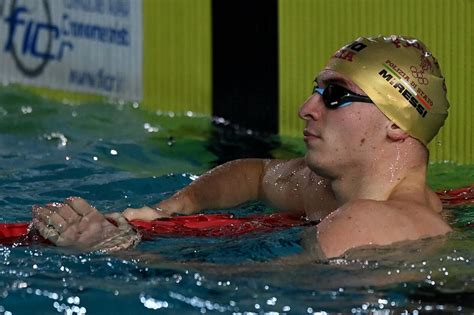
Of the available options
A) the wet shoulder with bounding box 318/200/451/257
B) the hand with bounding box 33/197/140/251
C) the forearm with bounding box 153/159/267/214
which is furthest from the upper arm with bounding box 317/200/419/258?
the forearm with bounding box 153/159/267/214

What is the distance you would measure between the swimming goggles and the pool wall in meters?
1.81

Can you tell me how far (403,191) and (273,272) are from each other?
0.46 metres

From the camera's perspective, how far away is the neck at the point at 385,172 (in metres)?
3.27

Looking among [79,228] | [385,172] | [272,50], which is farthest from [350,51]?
[272,50]

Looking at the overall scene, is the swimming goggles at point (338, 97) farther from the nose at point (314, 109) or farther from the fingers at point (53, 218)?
the fingers at point (53, 218)

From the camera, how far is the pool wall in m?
5.00

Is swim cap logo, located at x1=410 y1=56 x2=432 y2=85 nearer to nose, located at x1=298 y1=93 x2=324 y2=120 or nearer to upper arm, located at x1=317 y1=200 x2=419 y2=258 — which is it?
nose, located at x1=298 y1=93 x2=324 y2=120

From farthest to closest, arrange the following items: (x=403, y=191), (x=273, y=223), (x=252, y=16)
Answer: (x=252, y=16), (x=273, y=223), (x=403, y=191)

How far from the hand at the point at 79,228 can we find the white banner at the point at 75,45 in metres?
3.18

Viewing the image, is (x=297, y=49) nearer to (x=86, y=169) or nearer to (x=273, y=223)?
(x=86, y=169)

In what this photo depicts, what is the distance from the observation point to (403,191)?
3.25m

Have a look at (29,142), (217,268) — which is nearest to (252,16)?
(29,142)

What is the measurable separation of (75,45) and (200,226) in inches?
123

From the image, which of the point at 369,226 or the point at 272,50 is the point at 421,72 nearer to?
the point at 369,226
